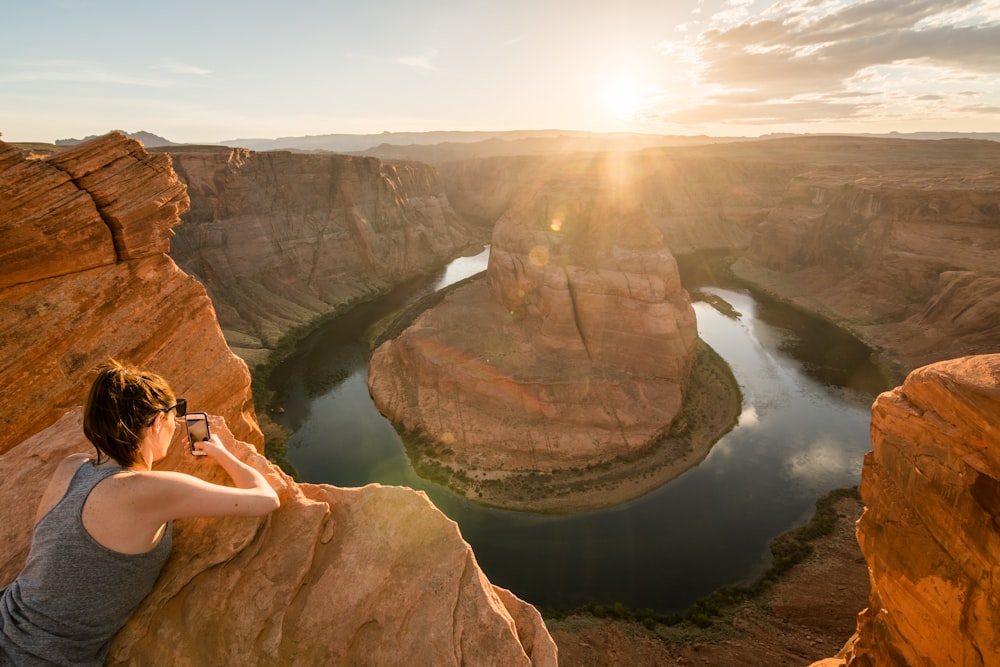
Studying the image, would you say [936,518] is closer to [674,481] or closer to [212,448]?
[212,448]

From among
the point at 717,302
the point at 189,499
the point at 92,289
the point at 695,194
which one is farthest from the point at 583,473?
the point at 695,194

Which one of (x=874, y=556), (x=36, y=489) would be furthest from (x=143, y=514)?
(x=874, y=556)

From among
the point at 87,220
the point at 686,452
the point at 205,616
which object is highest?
the point at 87,220

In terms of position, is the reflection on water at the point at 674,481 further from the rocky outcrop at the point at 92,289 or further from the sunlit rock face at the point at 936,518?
the rocky outcrop at the point at 92,289

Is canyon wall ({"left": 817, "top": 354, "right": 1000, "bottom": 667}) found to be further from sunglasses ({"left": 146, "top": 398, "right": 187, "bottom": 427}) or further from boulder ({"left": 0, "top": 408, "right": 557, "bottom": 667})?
sunglasses ({"left": 146, "top": 398, "right": 187, "bottom": 427})

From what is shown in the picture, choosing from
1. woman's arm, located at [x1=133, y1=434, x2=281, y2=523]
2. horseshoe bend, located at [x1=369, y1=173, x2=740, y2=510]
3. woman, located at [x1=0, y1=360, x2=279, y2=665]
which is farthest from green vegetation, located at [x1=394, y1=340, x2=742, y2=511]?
woman, located at [x1=0, y1=360, x2=279, y2=665]

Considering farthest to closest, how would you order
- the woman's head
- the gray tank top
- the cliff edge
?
the cliff edge
the woman's head
the gray tank top

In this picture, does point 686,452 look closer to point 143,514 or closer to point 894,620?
point 894,620

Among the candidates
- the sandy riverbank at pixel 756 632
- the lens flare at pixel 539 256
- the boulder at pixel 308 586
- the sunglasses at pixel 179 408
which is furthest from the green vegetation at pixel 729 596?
the lens flare at pixel 539 256
